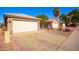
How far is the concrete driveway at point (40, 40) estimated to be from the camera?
3.27m

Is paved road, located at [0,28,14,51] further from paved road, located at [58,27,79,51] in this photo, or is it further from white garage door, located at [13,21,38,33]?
paved road, located at [58,27,79,51]

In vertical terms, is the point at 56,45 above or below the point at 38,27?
below

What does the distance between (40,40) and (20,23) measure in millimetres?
466

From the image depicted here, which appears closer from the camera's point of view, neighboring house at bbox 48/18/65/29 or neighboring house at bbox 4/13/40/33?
neighboring house at bbox 4/13/40/33

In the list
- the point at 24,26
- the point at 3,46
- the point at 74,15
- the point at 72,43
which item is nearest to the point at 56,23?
the point at 74,15

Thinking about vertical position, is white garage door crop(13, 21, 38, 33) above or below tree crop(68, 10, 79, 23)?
below

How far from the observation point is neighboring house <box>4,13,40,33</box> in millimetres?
3230

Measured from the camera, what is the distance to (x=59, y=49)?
3.27 m

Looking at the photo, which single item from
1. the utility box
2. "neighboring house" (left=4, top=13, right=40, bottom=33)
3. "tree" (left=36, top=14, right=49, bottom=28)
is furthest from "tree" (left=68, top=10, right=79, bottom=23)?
the utility box
